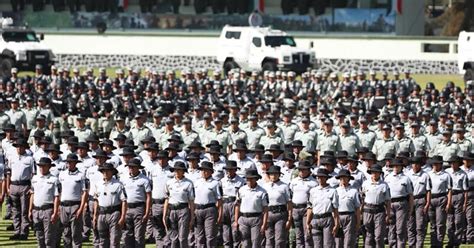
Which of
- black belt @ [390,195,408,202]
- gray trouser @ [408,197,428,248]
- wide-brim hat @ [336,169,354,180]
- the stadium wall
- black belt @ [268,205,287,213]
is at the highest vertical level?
wide-brim hat @ [336,169,354,180]

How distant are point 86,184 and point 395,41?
3851 centimetres

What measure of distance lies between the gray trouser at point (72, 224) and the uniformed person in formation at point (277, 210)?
2.74 m

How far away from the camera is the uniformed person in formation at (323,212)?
19828mm

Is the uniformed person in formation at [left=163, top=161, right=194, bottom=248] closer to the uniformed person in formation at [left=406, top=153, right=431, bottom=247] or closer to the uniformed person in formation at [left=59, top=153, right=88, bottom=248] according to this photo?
the uniformed person in formation at [left=59, top=153, right=88, bottom=248]

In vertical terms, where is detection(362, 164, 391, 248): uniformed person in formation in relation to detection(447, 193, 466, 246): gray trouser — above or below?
above

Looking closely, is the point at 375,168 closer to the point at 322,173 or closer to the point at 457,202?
the point at 322,173

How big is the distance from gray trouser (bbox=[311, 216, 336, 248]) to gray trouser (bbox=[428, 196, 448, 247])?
312 cm

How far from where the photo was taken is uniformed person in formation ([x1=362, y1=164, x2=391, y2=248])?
67.9 ft

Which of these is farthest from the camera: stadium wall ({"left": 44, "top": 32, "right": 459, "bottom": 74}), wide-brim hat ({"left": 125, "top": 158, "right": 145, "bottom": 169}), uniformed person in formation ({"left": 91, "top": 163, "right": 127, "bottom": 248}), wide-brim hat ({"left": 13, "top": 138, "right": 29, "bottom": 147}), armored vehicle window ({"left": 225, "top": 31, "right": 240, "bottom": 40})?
stadium wall ({"left": 44, "top": 32, "right": 459, "bottom": 74})

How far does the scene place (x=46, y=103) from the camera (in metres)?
31.9

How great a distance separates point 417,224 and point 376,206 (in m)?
1.59

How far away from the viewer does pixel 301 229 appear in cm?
2095

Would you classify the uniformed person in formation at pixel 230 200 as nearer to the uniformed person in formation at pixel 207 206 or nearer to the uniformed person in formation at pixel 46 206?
the uniformed person in formation at pixel 207 206

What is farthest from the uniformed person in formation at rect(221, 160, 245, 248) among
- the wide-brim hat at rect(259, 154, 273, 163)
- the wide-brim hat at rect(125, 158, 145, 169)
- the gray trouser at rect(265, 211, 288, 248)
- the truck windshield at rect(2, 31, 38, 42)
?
the truck windshield at rect(2, 31, 38, 42)
